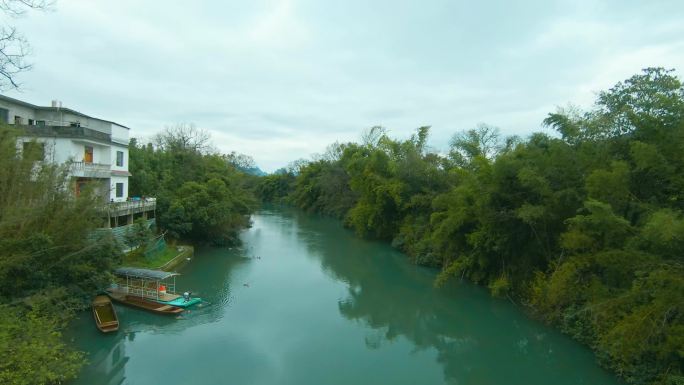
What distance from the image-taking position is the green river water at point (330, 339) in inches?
409

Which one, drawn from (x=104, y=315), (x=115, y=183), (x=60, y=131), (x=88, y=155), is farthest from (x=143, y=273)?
(x=115, y=183)

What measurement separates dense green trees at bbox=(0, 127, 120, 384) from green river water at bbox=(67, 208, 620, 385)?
1.55m

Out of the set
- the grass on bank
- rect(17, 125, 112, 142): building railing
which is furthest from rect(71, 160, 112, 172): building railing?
the grass on bank

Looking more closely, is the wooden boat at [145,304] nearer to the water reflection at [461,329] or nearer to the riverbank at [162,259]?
the riverbank at [162,259]

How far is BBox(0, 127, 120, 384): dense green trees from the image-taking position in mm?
8164

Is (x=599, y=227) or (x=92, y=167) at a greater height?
(x=92, y=167)

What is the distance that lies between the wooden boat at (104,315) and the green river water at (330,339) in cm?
26

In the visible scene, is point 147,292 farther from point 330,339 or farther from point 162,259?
point 330,339

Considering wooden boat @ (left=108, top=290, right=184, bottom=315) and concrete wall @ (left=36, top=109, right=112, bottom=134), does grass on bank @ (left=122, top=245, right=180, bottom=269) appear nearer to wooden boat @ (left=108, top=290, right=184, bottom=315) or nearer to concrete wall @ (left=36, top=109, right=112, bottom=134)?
wooden boat @ (left=108, top=290, right=184, bottom=315)

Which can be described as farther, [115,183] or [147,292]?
[115,183]

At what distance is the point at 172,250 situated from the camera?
21000 millimetres

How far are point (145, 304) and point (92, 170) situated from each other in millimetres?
7974

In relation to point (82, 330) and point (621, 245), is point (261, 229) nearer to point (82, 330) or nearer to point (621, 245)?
point (82, 330)

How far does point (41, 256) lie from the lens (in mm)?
10547
